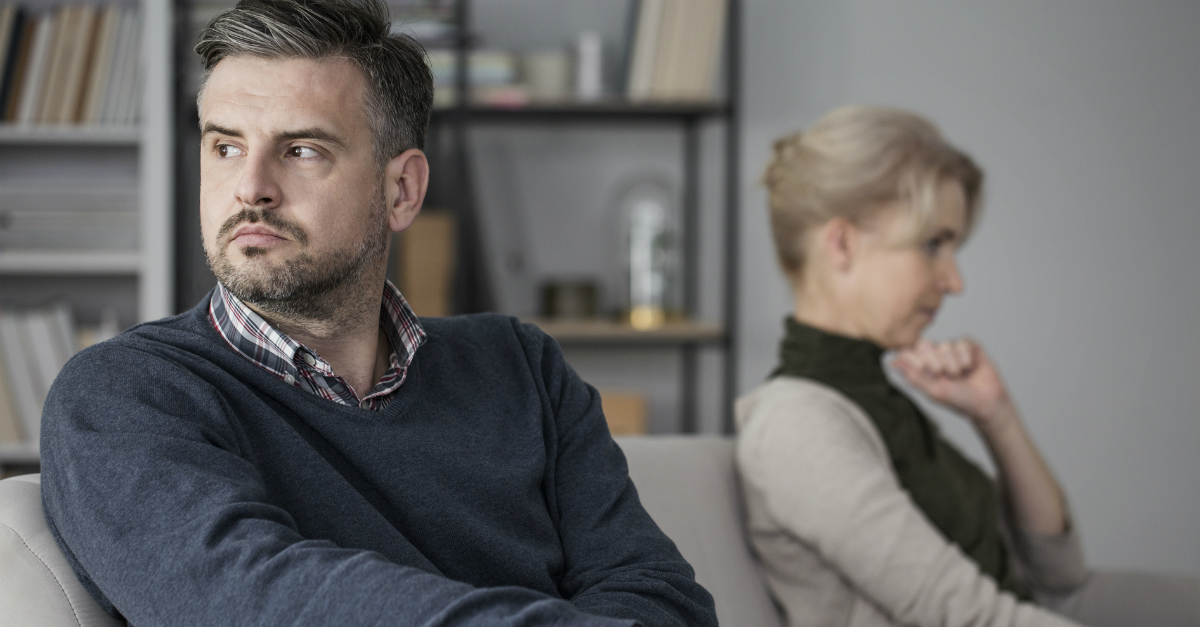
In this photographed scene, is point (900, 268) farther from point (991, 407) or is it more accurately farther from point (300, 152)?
point (300, 152)

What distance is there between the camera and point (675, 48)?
2.76 meters

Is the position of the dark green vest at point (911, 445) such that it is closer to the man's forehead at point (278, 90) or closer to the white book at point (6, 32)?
Result: the man's forehead at point (278, 90)

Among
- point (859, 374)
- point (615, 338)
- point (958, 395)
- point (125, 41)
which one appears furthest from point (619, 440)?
point (125, 41)

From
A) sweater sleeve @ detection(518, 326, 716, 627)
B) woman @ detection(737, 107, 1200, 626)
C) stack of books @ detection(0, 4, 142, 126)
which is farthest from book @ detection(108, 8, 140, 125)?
sweater sleeve @ detection(518, 326, 716, 627)

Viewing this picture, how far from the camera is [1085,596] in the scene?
1.58m

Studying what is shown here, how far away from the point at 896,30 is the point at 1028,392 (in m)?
1.06

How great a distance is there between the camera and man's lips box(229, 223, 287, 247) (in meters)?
0.89

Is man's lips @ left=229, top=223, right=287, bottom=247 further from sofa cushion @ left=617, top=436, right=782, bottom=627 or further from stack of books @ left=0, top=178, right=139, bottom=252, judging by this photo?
stack of books @ left=0, top=178, right=139, bottom=252

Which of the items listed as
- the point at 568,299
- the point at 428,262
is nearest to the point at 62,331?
the point at 428,262

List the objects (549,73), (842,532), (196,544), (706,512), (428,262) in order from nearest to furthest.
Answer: (196,544) → (842,532) → (706,512) → (428,262) → (549,73)

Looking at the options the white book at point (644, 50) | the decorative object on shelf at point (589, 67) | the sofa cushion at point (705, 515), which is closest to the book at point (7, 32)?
the decorative object on shelf at point (589, 67)

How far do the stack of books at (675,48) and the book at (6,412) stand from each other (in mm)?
1782

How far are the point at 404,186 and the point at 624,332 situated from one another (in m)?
1.73

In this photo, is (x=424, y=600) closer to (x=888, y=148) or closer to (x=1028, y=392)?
(x=888, y=148)
